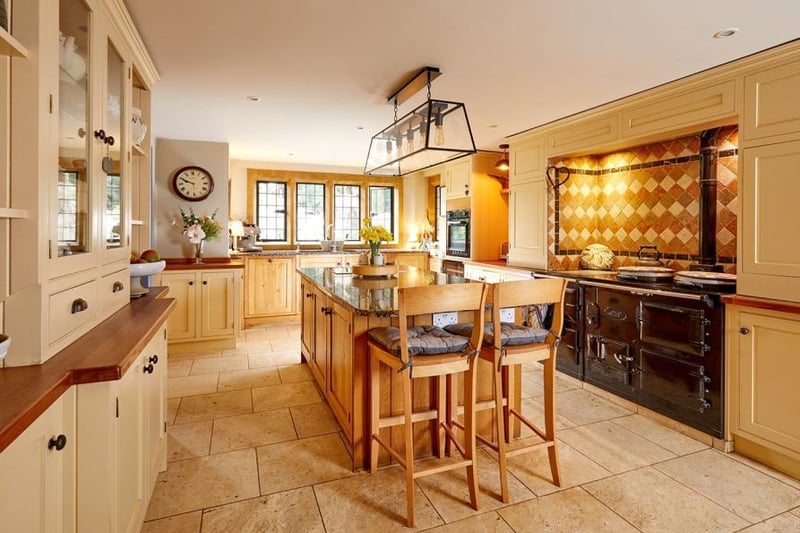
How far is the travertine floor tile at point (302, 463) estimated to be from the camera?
7.25ft

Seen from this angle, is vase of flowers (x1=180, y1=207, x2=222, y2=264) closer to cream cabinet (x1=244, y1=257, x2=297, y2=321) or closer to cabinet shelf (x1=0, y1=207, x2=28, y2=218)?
cream cabinet (x1=244, y1=257, x2=297, y2=321)

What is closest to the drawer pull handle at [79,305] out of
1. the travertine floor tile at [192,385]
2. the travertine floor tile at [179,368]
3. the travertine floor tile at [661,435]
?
the travertine floor tile at [192,385]

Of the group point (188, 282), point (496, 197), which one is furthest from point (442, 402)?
point (496, 197)

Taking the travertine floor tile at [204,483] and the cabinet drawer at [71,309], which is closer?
the cabinet drawer at [71,309]

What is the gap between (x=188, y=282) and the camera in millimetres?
4570

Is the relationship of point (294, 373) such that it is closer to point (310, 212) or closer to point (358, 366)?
point (358, 366)

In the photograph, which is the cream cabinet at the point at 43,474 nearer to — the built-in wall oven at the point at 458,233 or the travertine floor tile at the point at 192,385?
the travertine floor tile at the point at 192,385

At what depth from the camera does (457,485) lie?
2170mm

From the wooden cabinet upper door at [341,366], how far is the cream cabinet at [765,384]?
2.24 metres

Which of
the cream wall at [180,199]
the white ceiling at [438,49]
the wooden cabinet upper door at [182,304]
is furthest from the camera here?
the cream wall at [180,199]

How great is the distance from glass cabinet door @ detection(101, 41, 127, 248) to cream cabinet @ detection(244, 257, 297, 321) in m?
3.84

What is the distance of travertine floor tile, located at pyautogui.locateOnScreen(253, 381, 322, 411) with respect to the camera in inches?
126

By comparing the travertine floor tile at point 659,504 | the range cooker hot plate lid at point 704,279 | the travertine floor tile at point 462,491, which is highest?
the range cooker hot plate lid at point 704,279

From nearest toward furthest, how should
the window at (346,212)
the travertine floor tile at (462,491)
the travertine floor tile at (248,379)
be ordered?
the travertine floor tile at (462,491)
the travertine floor tile at (248,379)
the window at (346,212)
